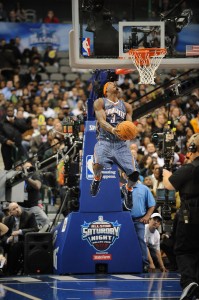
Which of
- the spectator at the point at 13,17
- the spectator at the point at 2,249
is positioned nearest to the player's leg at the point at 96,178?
the spectator at the point at 2,249

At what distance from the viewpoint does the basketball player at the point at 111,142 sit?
15.8 metres

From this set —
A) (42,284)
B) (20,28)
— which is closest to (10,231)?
(42,284)

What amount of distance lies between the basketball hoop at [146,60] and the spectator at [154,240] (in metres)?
3.64

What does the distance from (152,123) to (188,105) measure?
284 cm

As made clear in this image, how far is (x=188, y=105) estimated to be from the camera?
2883 cm

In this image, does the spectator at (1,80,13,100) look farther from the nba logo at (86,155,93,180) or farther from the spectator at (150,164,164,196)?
the nba logo at (86,155,93,180)

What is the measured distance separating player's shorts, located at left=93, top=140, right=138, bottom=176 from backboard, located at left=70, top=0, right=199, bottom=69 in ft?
4.43

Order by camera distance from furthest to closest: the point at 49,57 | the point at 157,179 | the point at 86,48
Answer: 1. the point at 49,57
2. the point at 157,179
3. the point at 86,48

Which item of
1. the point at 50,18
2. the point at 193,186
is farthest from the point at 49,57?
the point at 193,186

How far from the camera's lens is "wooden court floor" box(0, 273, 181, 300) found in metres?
14.7

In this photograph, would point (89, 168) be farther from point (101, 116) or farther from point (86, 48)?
point (86, 48)

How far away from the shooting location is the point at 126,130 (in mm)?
15070

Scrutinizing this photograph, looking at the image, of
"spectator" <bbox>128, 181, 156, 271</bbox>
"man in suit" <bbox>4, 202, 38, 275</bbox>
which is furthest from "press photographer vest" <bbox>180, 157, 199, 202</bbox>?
"man in suit" <bbox>4, 202, 38, 275</bbox>

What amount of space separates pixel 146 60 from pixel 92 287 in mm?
3884
